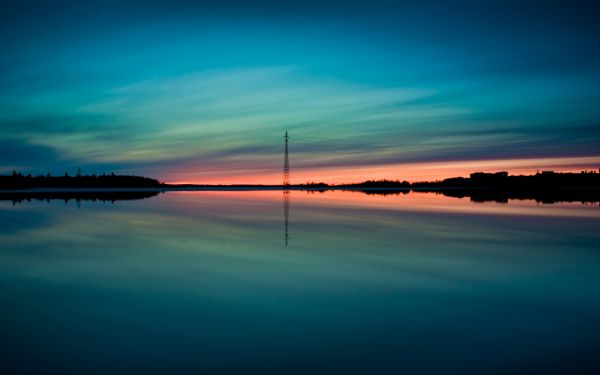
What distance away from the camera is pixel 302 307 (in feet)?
23.0

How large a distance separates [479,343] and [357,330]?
1549mm

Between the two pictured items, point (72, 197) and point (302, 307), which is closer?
point (302, 307)

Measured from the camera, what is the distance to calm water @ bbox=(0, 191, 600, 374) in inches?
196

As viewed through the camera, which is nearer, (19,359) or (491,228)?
(19,359)

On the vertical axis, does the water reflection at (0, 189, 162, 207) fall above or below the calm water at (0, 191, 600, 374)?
above

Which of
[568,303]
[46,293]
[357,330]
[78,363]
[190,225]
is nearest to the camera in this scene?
[78,363]

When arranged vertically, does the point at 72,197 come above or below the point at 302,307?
above

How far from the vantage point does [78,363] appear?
16.2 feet

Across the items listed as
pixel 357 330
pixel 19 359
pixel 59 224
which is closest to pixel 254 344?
pixel 357 330

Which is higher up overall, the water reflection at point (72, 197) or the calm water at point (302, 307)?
the water reflection at point (72, 197)

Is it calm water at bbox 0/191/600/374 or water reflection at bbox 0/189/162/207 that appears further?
water reflection at bbox 0/189/162/207

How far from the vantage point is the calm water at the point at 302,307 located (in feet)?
16.3

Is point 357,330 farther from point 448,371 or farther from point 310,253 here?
point 310,253

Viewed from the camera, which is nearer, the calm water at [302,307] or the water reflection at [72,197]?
the calm water at [302,307]
